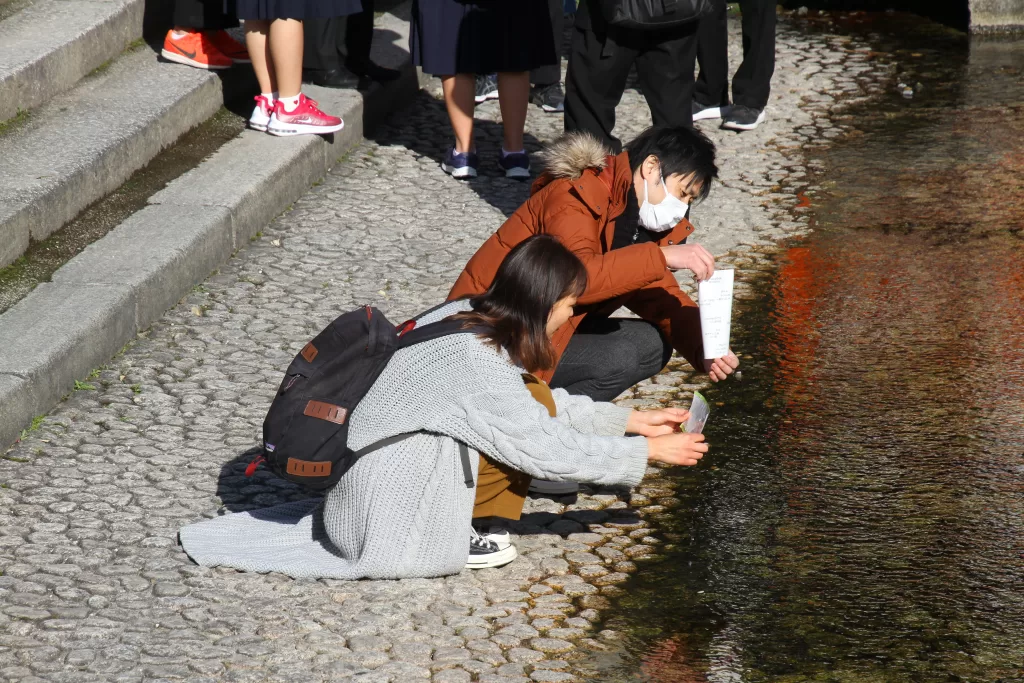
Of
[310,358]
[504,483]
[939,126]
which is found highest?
[310,358]

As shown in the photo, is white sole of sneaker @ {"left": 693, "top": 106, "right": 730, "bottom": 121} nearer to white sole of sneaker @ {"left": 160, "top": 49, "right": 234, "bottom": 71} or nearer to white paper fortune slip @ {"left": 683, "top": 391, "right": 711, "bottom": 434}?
white sole of sneaker @ {"left": 160, "top": 49, "right": 234, "bottom": 71}

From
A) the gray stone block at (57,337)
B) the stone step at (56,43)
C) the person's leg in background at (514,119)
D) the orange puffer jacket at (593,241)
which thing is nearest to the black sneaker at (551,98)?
the person's leg in background at (514,119)

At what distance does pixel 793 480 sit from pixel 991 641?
0.94 metres

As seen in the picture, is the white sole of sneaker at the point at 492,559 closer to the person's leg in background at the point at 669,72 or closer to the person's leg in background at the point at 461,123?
the person's leg in background at the point at 669,72

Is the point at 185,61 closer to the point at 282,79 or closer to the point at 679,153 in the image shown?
the point at 282,79

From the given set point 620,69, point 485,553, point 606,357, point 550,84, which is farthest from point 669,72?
point 485,553

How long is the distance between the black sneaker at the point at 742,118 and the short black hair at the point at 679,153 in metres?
3.49

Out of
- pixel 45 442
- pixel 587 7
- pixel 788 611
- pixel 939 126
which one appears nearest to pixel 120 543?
pixel 45 442

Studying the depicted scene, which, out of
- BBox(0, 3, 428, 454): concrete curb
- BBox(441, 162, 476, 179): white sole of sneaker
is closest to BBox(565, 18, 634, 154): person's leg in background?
BBox(441, 162, 476, 179): white sole of sneaker

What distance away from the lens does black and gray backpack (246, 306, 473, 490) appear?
337cm

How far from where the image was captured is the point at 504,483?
360 cm

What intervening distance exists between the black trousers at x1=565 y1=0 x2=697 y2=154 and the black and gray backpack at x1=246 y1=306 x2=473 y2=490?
112 inches

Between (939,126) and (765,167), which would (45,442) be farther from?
(939,126)

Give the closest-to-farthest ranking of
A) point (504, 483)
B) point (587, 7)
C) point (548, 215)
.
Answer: point (504, 483) < point (548, 215) < point (587, 7)
